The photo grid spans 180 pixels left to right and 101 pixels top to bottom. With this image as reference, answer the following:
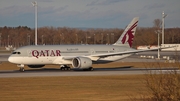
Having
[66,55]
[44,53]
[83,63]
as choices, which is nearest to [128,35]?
[66,55]

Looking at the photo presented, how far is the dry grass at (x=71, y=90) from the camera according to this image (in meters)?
26.1

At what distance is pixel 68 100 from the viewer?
82.2ft

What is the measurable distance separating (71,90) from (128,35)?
1166 inches

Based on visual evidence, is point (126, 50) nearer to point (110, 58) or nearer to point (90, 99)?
point (110, 58)

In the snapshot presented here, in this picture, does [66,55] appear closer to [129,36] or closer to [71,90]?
[129,36]

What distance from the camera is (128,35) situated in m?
58.8

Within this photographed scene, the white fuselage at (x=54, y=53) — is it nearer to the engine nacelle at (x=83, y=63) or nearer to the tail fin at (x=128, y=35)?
the engine nacelle at (x=83, y=63)

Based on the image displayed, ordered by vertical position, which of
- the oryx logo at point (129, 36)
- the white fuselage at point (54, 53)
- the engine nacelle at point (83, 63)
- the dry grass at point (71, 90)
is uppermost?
the oryx logo at point (129, 36)

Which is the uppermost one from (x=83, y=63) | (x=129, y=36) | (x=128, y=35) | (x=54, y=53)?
(x=128, y=35)

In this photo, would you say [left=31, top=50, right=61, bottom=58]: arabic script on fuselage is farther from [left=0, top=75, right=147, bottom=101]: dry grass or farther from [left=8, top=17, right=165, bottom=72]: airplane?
[left=0, top=75, right=147, bottom=101]: dry grass

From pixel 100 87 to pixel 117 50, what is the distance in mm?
24182

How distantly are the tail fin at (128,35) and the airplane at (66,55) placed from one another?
5.28 feet

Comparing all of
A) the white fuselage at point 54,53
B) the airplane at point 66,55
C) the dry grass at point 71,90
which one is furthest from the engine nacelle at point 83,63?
the dry grass at point 71,90

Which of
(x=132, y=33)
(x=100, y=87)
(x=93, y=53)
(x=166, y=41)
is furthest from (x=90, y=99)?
(x=166, y=41)
